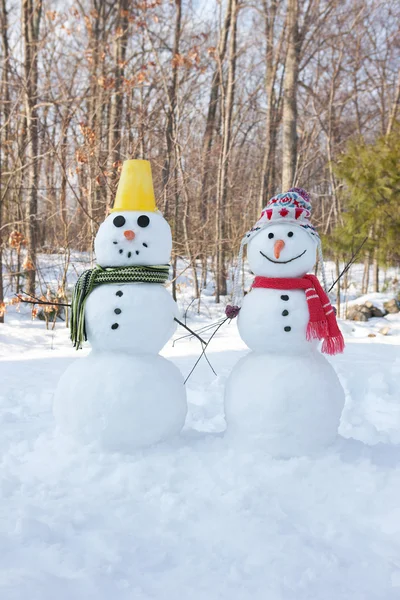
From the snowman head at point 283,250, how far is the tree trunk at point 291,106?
178 inches

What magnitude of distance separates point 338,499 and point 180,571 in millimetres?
821

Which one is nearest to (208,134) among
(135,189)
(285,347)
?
(135,189)

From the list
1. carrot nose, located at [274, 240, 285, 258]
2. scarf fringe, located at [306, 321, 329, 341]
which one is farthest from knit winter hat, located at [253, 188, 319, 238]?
scarf fringe, located at [306, 321, 329, 341]

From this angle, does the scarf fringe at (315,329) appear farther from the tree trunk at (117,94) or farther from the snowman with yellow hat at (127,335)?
the tree trunk at (117,94)

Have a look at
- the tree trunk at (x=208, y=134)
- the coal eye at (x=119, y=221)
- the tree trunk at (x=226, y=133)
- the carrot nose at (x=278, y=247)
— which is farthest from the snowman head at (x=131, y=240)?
the tree trunk at (x=208, y=134)

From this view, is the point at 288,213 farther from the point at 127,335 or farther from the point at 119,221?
the point at 127,335

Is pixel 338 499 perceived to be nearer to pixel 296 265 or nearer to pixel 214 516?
pixel 214 516

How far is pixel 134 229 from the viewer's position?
95.1 inches

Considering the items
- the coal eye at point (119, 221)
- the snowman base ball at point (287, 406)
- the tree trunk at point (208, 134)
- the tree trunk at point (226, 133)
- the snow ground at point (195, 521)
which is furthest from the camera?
the tree trunk at point (208, 134)

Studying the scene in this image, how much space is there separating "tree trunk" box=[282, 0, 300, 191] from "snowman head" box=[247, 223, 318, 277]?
4.52m

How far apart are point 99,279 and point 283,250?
1.01m

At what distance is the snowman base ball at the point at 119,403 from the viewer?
2.30 meters

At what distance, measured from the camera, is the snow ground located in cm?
153

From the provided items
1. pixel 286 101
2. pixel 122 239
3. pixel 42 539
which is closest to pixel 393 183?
pixel 286 101
